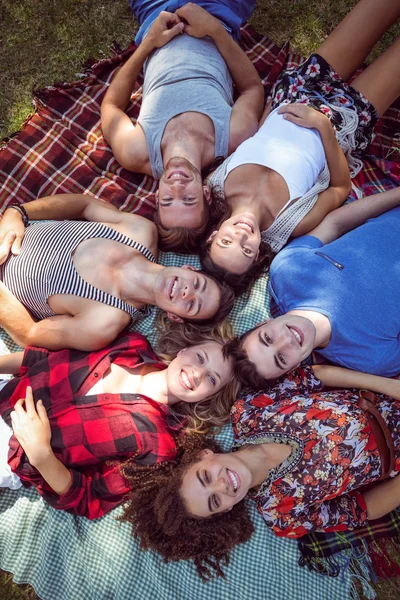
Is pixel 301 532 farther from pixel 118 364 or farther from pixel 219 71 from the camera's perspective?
pixel 219 71

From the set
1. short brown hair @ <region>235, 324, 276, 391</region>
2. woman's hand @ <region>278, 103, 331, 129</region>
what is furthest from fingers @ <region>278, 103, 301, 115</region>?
short brown hair @ <region>235, 324, 276, 391</region>

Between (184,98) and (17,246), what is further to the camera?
(184,98)

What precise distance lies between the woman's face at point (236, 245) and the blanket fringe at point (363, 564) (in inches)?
79.0

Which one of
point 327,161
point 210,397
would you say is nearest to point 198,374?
point 210,397

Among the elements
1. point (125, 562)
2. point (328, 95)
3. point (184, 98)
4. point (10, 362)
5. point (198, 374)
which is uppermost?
point (328, 95)

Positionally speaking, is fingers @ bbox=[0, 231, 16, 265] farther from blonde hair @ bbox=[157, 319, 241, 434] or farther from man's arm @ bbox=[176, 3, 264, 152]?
man's arm @ bbox=[176, 3, 264, 152]

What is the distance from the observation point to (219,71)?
4.01 meters

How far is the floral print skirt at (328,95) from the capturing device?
3789 millimetres

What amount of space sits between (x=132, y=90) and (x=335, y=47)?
1.69m

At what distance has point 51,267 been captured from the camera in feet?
10.9

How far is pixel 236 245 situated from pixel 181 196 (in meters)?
0.54

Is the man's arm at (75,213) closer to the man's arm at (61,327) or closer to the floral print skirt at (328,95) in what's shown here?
the man's arm at (61,327)

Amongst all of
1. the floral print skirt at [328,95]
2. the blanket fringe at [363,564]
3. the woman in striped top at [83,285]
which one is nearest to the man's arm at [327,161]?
the floral print skirt at [328,95]

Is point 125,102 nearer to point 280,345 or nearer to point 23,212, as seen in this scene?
point 23,212
